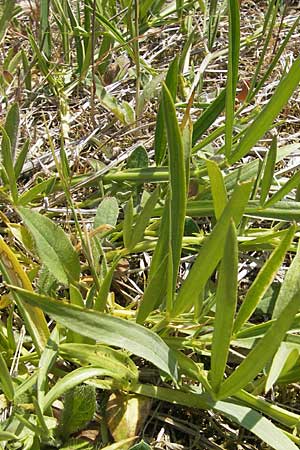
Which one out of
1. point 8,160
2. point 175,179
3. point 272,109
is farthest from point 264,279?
point 8,160

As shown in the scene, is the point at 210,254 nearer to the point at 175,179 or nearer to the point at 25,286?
the point at 175,179

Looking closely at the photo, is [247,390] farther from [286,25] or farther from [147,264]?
[286,25]

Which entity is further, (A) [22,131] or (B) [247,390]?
(A) [22,131]

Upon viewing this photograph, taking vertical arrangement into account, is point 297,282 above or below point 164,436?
above

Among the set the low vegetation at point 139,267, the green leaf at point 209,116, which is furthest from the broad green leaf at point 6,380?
the green leaf at point 209,116

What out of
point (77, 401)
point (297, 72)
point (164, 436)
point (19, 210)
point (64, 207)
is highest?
point (297, 72)

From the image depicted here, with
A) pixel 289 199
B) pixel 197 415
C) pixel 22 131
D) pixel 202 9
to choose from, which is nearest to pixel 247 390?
pixel 197 415

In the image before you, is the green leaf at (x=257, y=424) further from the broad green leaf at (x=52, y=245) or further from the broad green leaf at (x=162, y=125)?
the broad green leaf at (x=162, y=125)
